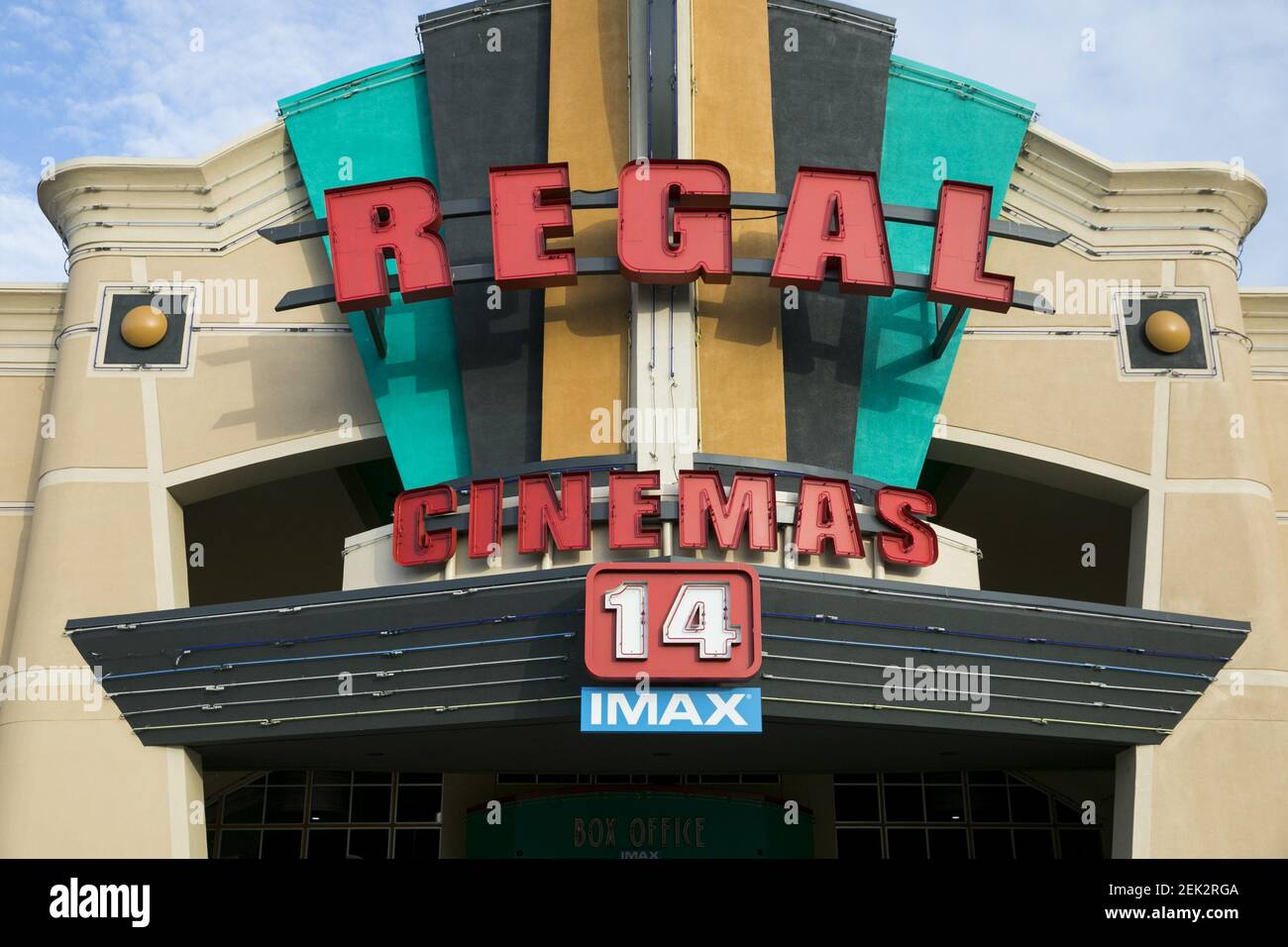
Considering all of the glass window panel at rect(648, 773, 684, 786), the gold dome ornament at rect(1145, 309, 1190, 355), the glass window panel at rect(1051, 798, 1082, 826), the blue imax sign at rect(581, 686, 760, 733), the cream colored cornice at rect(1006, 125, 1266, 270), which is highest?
the cream colored cornice at rect(1006, 125, 1266, 270)

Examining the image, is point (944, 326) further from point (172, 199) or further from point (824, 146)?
point (172, 199)

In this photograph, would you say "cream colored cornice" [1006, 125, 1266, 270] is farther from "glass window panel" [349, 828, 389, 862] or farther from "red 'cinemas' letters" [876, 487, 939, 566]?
"glass window panel" [349, 828, 389, 862]

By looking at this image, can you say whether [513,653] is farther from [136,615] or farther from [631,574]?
[136,615]

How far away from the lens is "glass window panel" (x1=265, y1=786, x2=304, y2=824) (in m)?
29.5

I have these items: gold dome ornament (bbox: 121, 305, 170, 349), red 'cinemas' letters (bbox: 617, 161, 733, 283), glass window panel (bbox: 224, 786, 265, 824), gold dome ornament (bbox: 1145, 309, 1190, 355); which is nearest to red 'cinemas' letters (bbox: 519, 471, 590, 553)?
red 'cinemas' letters (bbox: 617, 161, 733, 283)

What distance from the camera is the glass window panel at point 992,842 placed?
29391 mm

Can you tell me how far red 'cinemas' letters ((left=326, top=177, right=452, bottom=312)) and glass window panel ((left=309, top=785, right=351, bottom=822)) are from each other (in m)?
13.3

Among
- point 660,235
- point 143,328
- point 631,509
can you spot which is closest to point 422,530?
point 631,509

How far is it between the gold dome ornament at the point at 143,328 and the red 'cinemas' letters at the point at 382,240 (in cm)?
418

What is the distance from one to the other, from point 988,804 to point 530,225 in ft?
56.2

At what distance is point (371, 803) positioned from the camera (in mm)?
29734

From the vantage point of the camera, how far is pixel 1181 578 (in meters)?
21.8

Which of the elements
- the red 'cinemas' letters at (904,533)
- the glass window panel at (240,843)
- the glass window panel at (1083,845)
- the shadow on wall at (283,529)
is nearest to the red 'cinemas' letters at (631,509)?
the red 'cinemas' letters at (904,533)
